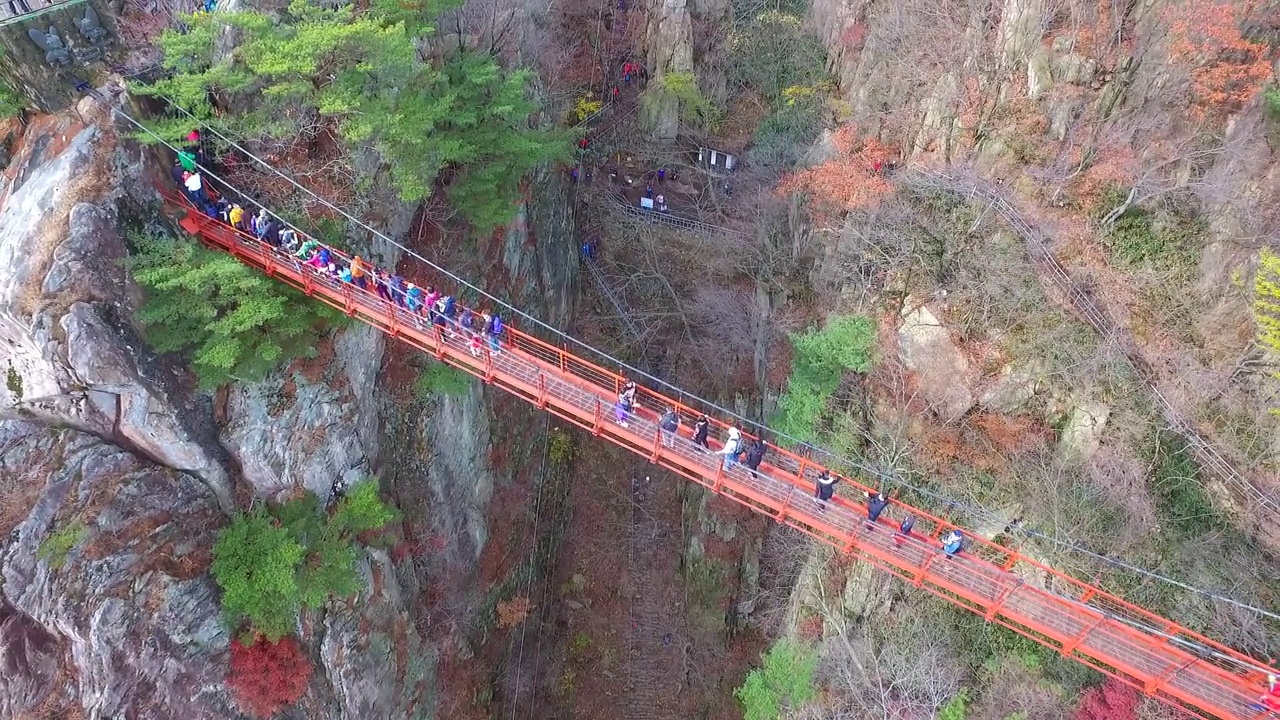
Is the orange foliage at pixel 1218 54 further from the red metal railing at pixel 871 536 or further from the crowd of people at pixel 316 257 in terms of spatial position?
the crowd of people at pixel 316 257

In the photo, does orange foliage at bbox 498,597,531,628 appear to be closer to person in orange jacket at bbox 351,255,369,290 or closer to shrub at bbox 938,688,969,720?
person in orange jacket at bbox 351,255,369,290

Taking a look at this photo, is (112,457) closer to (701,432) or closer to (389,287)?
(389,287)

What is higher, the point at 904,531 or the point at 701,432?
the point at 701,432

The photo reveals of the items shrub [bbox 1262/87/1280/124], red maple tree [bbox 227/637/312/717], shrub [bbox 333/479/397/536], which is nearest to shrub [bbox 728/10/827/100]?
shrub [bbox 1262/87/1280/124]

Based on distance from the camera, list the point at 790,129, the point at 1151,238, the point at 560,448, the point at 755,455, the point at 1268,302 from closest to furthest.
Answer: the point at 1268,302, the point at 755,455, the point at 1151,238, the point at 790,129, the point at 560,448

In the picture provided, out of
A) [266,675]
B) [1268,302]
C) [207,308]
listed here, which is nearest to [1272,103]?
[1268,302]

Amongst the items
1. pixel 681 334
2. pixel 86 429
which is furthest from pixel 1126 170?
pixel 86 429

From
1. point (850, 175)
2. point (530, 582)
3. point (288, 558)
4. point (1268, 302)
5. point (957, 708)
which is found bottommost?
point (530, 582)
